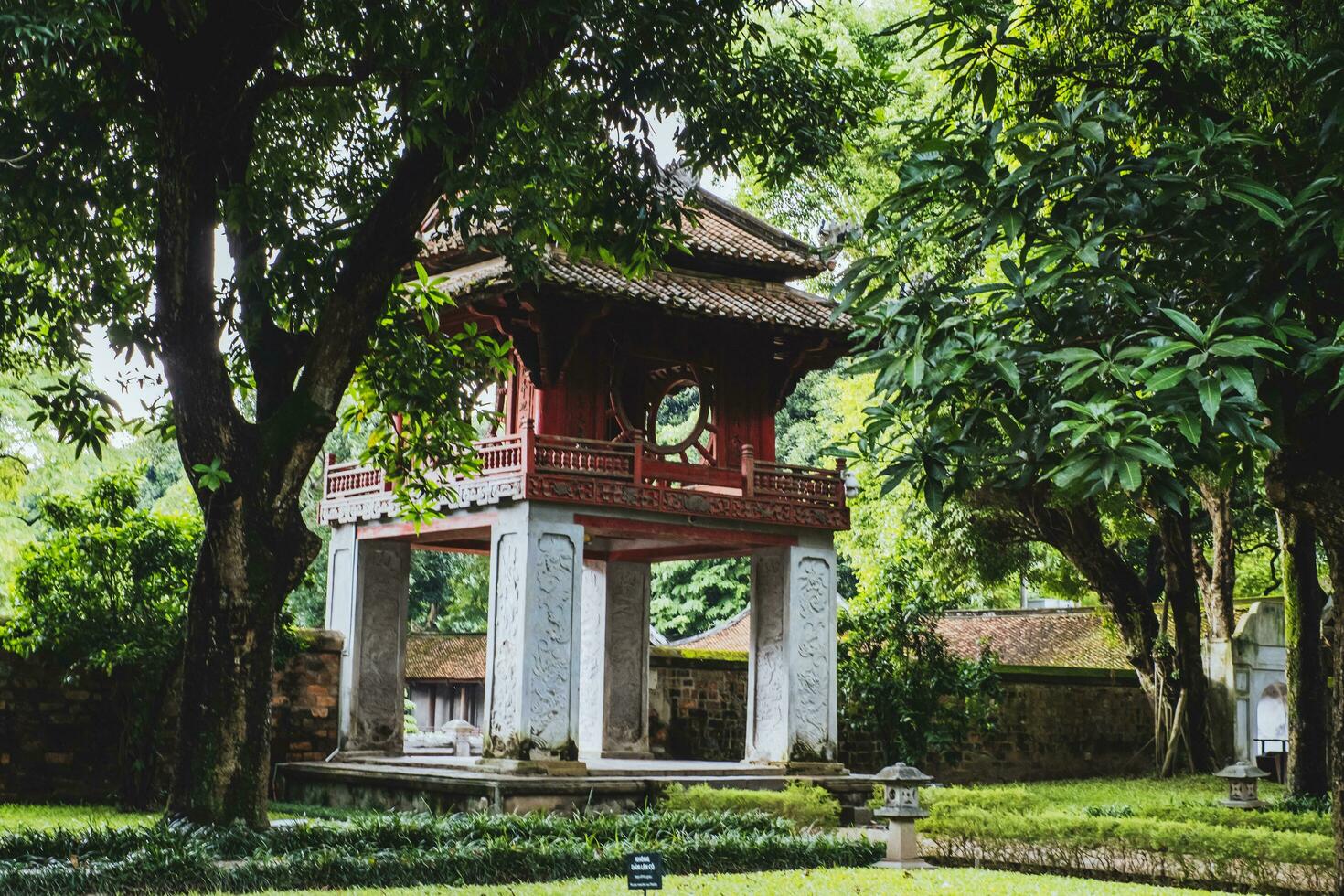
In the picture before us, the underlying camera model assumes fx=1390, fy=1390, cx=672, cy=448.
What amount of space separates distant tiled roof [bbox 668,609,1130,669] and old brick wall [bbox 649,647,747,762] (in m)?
6.42

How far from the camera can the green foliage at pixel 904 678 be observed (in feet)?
60.2

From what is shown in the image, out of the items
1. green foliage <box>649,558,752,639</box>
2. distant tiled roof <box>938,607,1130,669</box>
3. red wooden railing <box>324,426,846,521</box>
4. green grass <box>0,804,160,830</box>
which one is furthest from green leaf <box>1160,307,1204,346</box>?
green foliage <box>649,558,752,639</box>

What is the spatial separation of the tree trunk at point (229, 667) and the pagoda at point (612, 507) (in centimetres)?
537

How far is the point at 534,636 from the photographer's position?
1529 centimetres

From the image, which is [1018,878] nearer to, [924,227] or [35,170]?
[924,227]

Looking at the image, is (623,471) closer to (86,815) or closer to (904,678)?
(904,678)

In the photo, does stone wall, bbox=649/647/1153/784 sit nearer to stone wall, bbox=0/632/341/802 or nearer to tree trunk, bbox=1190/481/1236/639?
tree trunk, bbox=1190/481/1236/639

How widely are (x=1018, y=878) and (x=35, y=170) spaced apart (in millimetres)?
9283

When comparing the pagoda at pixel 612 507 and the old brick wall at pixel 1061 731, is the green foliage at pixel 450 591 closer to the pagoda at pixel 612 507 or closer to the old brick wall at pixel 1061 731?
the old brick wall at pixel 1061 731

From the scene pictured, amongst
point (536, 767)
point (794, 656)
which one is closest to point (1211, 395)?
point (536, 767)

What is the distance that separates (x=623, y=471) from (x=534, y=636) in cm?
228

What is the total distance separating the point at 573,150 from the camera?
11.0 meters

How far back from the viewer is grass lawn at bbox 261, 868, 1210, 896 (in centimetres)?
927

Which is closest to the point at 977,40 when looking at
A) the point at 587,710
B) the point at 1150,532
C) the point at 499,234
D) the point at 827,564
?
the point at 499,234
